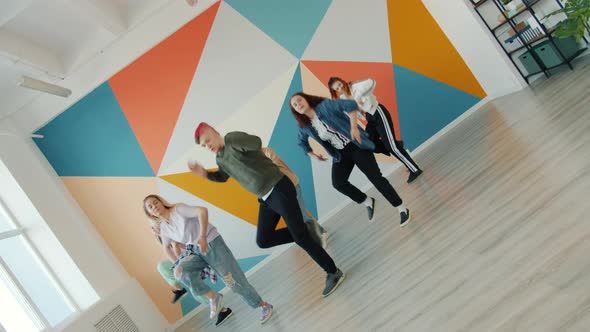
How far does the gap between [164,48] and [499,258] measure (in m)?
4.80

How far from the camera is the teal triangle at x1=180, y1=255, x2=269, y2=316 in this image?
624cm

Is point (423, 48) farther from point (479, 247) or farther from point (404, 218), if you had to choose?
point (479, 247)

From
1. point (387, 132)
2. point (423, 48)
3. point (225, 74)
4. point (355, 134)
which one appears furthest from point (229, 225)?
point (423, 48)

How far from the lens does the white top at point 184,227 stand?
400 cm

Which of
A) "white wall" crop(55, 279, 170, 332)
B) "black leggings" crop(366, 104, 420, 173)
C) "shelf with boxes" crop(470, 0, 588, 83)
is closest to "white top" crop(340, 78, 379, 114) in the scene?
"black leggings" crop(366, 104, 420, 173)

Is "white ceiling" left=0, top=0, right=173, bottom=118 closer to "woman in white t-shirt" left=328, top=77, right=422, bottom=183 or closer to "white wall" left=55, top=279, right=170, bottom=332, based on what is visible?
"woman in white t-shirt" left=328, top=77, right=422, bottom=183

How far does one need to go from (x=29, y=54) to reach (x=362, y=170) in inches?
149

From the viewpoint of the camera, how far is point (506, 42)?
21.3 feet

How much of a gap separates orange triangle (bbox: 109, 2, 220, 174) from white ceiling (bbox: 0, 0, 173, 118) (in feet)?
1.31

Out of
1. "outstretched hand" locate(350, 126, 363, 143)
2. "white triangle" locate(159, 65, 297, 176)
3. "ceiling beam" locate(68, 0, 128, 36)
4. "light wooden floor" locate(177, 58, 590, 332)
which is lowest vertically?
"light wooden floor" locate(177, 58, 590, 332)

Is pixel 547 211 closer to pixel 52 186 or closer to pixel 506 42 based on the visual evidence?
pixel 506 42

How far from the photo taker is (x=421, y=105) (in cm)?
666

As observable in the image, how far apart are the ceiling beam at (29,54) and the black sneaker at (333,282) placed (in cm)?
382

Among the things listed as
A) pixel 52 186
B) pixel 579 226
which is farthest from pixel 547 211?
pixel 52 186
